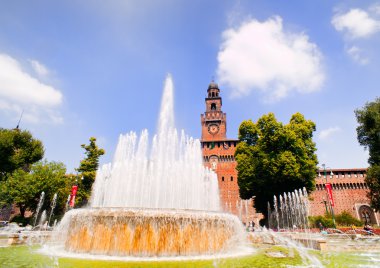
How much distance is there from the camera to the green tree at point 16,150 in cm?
2539

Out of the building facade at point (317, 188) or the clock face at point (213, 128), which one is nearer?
the building facade at point (317, 188)

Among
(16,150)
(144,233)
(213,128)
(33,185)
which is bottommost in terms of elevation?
(144,233)

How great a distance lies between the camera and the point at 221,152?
45812 millimetres

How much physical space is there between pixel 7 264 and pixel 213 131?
45848 millimetres

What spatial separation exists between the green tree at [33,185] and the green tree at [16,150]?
123cm

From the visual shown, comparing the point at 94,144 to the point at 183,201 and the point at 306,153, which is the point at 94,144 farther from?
the point at 306,153

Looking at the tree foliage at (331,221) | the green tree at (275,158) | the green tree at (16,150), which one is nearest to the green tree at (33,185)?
the green tree at (16,150)

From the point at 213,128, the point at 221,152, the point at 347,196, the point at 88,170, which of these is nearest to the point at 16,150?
the point at 88,170

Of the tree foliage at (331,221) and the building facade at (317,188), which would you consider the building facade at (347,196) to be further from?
the tree foliage at (331,221)

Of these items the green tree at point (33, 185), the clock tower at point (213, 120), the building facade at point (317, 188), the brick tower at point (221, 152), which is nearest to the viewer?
the green tree at point (33, 185)

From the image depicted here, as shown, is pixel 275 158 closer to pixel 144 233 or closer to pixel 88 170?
pixel 144 233

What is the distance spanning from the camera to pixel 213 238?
7574 millimetres

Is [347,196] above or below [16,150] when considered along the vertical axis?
below

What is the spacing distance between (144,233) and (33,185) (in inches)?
970
